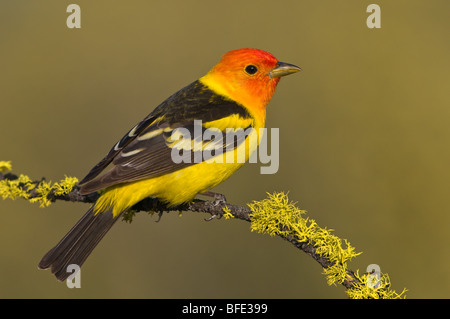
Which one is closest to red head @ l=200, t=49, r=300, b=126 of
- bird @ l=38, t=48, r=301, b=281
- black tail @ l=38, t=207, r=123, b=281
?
bird @ l=38, t=48, r=301, b=281

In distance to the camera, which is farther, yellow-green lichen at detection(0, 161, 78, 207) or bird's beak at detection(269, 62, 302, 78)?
bird's beak at detection(269, 62, 302, 78)

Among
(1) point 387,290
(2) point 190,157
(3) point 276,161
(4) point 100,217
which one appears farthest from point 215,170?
(3) point 276,161

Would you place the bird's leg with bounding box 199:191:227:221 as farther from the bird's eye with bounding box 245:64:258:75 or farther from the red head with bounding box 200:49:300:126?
the bird's eye with bounding box 245:64:258:75

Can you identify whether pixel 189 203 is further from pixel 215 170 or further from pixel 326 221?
pixel 326 221

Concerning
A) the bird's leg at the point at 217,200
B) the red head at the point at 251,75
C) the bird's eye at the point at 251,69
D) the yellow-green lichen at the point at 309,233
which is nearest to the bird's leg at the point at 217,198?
the bird's leg at the point at 217,200

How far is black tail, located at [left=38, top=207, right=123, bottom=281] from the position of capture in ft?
11.2

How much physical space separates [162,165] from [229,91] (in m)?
1.12

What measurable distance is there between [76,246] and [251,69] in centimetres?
Answer: 204

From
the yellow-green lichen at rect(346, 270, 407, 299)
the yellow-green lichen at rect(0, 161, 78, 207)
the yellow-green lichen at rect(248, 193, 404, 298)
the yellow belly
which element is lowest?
the yellow-green lichen at rect(346, 270, 407, 299)

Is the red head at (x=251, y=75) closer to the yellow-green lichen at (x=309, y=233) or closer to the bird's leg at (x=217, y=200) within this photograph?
the bird's leg at (x=217, y=200)

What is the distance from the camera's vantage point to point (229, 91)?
14.1 feet

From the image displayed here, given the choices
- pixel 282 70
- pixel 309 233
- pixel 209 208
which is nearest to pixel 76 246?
pixel 209 208

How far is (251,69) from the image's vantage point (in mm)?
4328

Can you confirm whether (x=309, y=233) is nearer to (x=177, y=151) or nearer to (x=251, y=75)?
(x=177, y=151)
